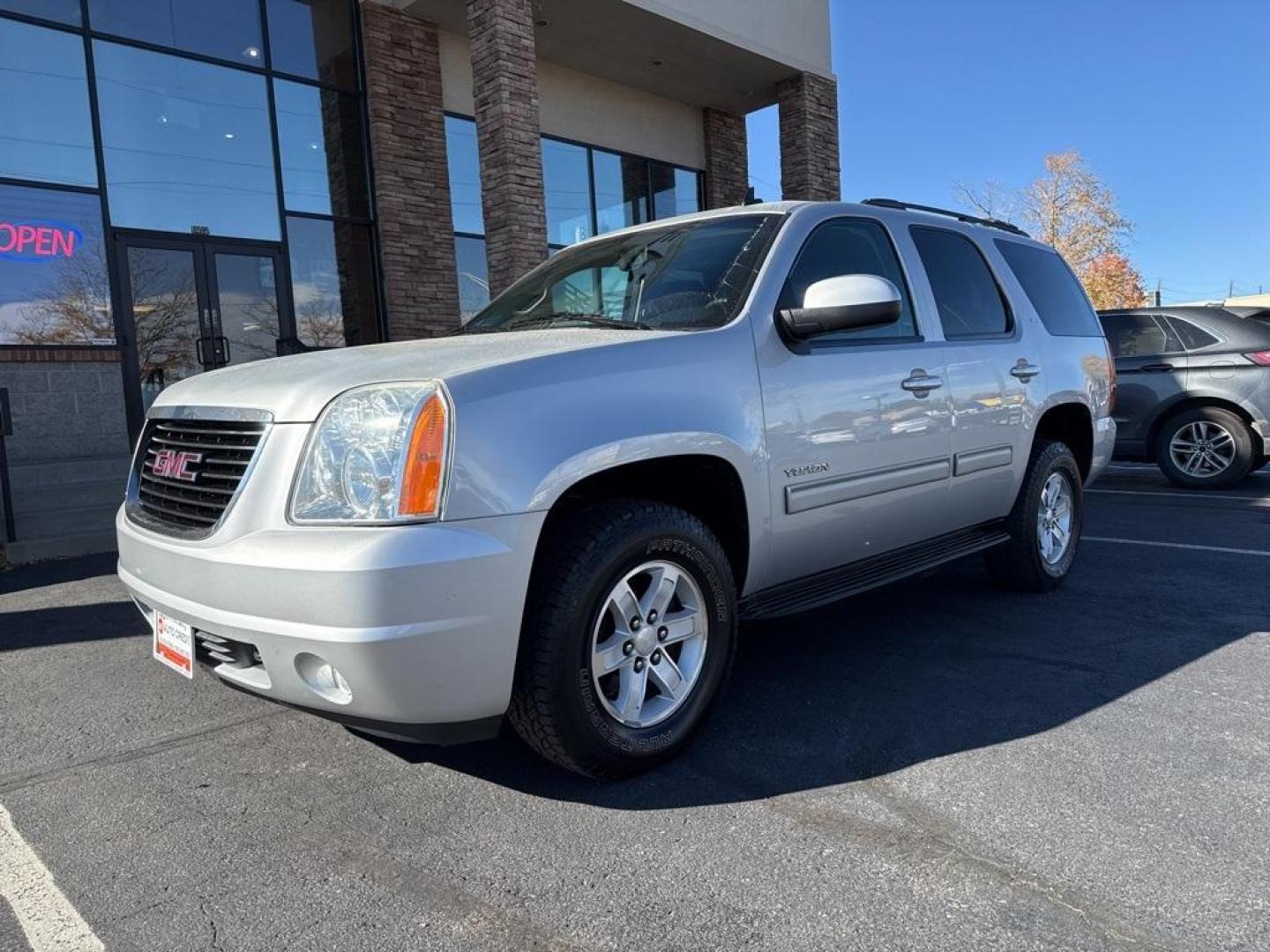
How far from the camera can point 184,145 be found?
10.1 meters

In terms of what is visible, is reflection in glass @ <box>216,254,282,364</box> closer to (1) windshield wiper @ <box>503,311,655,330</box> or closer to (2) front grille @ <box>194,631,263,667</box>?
(1) windshield wiper @ <box>503,311,655,330</box>

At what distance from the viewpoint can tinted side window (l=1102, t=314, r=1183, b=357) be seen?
893 cm

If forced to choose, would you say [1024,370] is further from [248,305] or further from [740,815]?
[248,305]

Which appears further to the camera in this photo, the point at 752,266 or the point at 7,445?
the point at 7,445

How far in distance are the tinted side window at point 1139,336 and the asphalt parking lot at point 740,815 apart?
590 cm

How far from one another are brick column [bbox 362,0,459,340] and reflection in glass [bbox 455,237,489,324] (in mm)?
541

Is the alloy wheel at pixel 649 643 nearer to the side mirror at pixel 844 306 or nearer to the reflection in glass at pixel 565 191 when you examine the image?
the side mirror at pixel 844 306

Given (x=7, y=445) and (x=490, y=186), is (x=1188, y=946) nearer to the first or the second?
(x=490, y=186)

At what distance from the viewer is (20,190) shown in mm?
8984

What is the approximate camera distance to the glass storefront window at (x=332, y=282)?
1091cm

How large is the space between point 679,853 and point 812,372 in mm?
1717

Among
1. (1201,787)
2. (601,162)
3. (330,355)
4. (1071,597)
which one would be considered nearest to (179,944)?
(330,355)

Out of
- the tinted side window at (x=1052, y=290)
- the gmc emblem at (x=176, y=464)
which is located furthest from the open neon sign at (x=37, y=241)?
the tinted side window at (x=1052, y=290)

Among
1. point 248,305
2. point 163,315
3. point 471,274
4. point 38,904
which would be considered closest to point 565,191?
point 471,274
